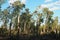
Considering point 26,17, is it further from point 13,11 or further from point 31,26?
point 13,11

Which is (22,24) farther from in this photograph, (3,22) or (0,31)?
(0,31)

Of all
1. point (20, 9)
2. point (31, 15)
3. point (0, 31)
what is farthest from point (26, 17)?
point (0, 31)

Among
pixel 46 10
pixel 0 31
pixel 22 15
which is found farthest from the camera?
pixel 46 10

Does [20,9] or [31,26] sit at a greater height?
[20,9]

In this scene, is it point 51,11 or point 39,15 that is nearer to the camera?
point 39,15

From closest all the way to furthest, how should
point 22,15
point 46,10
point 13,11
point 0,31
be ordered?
point 0,31
point 13,11
point 22,15
point 46,10

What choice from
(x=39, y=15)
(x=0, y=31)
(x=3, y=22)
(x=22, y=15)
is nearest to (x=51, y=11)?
(x=39, y=15)

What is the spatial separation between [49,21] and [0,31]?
2928 centimetres

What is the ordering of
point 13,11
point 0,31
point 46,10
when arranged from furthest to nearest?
point 46,10 → point 13,11 → point 0,31

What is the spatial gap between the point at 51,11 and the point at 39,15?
387 inches

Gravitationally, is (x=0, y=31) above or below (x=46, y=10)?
below

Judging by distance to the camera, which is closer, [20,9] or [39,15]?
[20,9]

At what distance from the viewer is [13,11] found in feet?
202

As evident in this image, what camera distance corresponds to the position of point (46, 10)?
7450 cm
